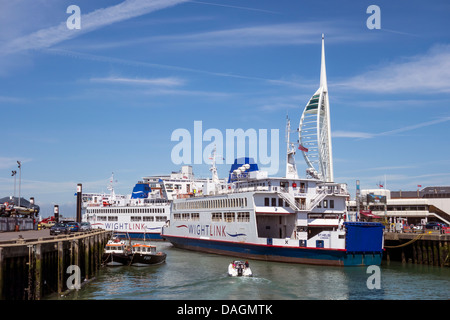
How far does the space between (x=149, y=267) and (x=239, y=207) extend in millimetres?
13131

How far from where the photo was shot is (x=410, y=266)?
4647cm

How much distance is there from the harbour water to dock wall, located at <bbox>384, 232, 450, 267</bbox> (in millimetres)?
1839

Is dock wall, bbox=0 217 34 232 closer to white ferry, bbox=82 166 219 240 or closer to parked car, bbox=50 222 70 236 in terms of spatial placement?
parked car, bbox=50 222 70 236

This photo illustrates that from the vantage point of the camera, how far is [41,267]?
86.3 ft

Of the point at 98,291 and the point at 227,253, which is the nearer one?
the point at 98,291

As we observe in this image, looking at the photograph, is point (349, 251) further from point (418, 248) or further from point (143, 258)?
point (143, 258)

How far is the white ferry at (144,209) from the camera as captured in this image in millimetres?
85500

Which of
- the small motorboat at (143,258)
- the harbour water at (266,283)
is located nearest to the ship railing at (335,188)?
the harbour water at (266,283)

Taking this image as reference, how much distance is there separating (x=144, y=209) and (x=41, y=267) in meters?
62.4

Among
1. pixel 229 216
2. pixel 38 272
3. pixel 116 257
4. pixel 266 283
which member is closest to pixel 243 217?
pixel 229 216

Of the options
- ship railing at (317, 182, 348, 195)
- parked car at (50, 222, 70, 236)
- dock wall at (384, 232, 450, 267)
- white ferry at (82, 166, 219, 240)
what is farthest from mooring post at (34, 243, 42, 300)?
white ferry at (82, 166, 219, 240)

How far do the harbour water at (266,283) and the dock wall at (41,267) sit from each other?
1044 millimetres
